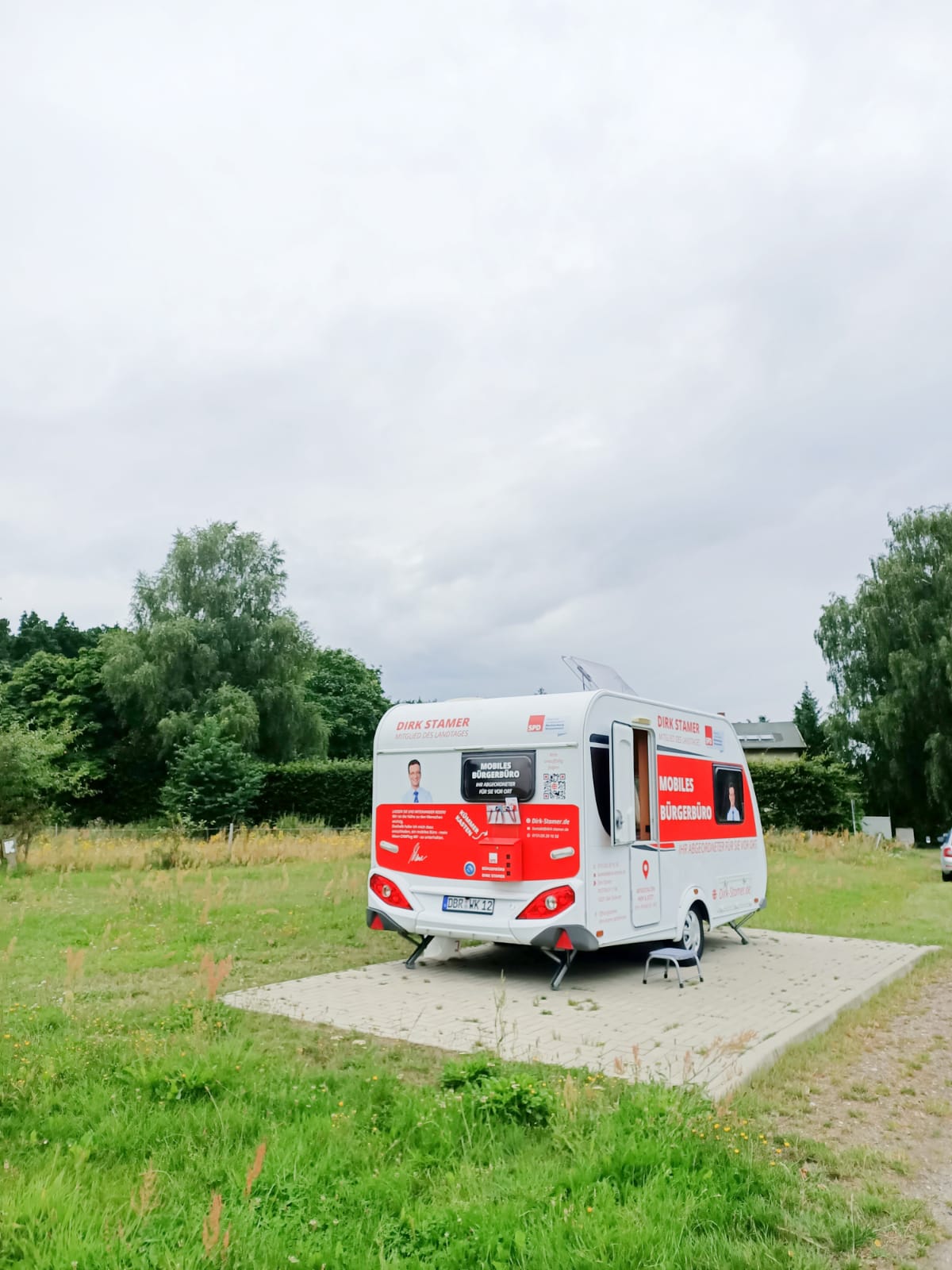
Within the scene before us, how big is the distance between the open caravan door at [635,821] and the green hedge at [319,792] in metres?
22.1

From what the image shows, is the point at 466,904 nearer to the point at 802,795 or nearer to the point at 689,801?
the point at 689,801

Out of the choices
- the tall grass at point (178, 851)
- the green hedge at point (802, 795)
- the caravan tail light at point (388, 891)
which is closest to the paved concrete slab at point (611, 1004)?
the caravan tail light at point (388, 891)

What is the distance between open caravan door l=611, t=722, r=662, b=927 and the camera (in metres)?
8.73

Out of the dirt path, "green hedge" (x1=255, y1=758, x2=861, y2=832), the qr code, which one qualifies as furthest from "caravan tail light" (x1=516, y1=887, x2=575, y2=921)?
"green hedge" (x1=255, y1=758, x2=861, y2=832)

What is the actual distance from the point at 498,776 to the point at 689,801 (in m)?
2.45

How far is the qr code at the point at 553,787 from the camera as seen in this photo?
28.2ft

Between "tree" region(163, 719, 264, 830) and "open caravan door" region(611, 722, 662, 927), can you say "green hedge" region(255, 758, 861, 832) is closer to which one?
"tree" region(163, 719, 264, 830)

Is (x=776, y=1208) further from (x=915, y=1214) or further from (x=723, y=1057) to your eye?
(x=723, y=1057)

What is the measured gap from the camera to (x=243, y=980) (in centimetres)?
842

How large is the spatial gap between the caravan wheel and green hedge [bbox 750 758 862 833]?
18498 mm

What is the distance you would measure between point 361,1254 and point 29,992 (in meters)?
5.22

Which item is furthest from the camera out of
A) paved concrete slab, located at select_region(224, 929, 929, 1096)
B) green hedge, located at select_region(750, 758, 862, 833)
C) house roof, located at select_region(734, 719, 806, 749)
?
house roof, located at select_region(734, 719, 806, 749)

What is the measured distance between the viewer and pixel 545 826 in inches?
339

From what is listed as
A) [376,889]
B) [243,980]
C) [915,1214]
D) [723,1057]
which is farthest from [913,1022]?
[243,980]
